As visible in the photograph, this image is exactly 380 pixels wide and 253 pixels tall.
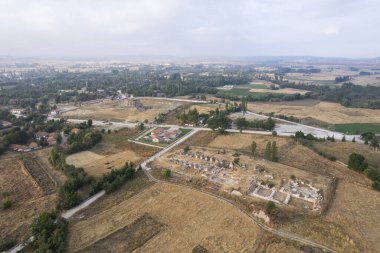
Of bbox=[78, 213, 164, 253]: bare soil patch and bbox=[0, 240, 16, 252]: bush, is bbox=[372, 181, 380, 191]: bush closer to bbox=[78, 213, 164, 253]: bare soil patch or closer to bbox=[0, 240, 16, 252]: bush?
bbox=[78, 213, 164, 253]: bare soil patch

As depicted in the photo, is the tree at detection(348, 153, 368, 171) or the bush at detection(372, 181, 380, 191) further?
the tree at detection(348, 153, 368, 171)

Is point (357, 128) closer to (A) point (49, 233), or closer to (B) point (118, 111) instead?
(B) point (118, 111)

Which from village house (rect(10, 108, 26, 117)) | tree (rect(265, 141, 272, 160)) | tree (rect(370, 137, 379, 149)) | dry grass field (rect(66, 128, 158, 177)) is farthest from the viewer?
village house (rect(10, 108, 26, 117))

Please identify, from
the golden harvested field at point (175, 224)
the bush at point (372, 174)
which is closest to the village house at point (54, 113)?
the golden harvested field at point (175, 224)

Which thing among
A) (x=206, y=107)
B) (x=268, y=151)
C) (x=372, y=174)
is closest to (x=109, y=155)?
(x=268, y=151)

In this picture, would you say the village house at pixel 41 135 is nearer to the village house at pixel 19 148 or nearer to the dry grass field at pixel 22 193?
the village house at pixel 19 148

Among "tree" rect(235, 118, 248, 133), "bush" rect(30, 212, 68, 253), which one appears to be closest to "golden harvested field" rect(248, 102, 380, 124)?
→ "tree" rect(235, 118, 248, 133)
